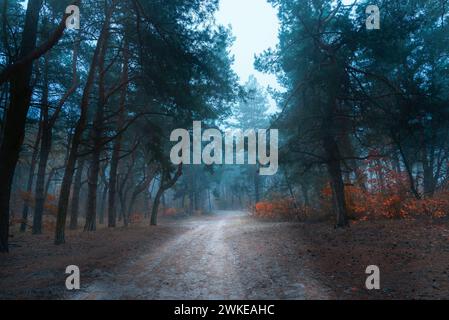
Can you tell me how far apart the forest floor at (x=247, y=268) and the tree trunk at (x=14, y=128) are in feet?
4.40

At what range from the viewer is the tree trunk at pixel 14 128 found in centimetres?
1022

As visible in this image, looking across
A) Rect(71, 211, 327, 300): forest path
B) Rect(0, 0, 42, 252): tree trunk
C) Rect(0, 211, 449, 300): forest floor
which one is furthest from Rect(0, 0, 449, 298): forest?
Rect(71, 211, 327, 300): forest path

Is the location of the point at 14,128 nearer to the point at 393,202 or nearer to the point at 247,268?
the point at 247,268

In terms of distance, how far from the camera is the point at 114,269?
848 centimetres

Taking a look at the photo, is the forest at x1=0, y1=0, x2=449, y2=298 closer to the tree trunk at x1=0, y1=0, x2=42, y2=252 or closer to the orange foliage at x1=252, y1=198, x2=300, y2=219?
Answer: the tree trunk at x1=0, y1=0, x2=42, y2=252

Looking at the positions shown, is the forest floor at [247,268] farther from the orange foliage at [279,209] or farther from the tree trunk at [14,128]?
the orange foliage at [279,209]

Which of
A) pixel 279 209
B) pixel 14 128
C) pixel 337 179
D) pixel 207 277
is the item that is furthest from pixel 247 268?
pixel 279 209

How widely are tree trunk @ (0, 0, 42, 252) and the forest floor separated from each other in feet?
4.40

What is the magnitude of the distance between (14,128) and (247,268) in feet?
26.7

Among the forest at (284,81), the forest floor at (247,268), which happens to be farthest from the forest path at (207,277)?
the forest at (284,81)

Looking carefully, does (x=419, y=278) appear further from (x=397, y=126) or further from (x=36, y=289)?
(x=36, y=289)
